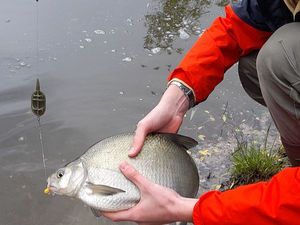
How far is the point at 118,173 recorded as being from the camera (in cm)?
189

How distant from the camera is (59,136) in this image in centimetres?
Result: 328

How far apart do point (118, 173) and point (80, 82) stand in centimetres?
206

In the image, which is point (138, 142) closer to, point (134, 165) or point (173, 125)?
point (134, 165)

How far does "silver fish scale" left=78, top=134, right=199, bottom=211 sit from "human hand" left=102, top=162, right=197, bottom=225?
38 millimetres

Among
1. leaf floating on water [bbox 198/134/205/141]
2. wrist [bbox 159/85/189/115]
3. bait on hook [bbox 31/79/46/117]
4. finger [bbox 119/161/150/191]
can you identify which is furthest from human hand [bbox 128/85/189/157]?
bait on hook [bbox 31/79/46/117]

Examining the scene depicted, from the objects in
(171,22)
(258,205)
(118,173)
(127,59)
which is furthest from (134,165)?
(171,22)

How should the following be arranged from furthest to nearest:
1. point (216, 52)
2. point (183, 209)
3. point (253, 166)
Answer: point (253, 166)
point (216, 52)
point (183, 209)

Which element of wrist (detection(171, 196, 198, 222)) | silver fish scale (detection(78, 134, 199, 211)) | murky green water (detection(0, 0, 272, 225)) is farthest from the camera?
murky green water (detection(0, 0, 272, 225))

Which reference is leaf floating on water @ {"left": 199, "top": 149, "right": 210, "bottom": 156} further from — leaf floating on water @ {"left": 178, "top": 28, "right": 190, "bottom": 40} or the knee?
leaf floating on water @ {"left": 178, "top": 28, "right": 190, "bottom": 40}

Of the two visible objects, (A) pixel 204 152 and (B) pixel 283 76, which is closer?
(B) pixel 283 76

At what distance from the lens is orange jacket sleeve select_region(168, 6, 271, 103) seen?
7.77 ft

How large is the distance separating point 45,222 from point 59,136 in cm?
78

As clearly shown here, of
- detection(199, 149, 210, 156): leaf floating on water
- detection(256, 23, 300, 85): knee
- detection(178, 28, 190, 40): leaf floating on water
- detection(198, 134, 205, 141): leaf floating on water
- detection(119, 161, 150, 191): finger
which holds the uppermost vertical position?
detection(256, 23, 300, 85): knee

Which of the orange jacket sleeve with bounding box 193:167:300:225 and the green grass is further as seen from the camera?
the green grass
